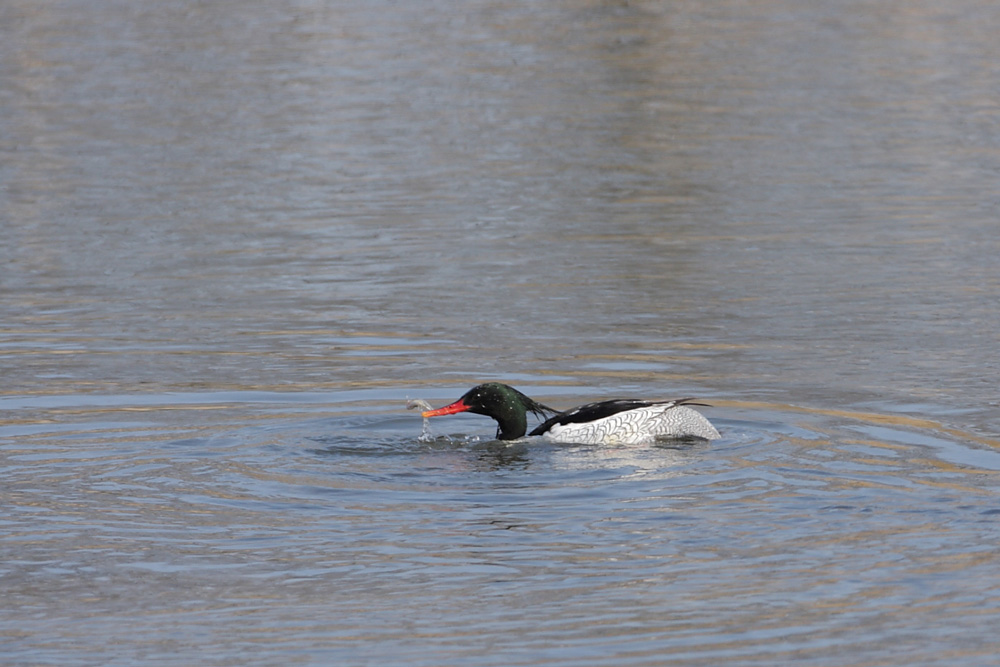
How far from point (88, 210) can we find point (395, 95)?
9480 mm

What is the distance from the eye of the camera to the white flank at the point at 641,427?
11.5 m

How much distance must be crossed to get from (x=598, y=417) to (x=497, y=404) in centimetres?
80

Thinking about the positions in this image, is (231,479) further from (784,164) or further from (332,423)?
(784,164)

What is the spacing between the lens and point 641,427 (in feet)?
38.3

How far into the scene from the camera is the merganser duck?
A: 11562mm

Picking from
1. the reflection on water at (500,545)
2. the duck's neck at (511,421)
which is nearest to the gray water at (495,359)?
the reflection on water at (500,545)

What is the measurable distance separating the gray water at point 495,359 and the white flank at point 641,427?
4.9 inches

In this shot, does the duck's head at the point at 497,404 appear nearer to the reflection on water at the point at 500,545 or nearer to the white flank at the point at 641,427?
the reflection on water at the point at 500,545

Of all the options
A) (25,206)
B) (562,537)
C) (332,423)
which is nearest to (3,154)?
(25,206)

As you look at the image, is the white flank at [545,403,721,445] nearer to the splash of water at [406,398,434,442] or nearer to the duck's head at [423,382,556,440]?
the duck's head at [423,382,556,440]

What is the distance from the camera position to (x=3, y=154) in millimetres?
25172

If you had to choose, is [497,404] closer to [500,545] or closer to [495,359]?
[495,359]

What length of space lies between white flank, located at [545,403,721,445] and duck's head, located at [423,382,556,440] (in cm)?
37

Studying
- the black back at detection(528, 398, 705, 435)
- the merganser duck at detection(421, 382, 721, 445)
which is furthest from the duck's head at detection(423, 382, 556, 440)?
the black back at detection(528, 398, 705, 435)
